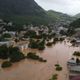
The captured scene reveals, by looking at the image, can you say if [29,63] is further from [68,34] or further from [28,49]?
[68,34]

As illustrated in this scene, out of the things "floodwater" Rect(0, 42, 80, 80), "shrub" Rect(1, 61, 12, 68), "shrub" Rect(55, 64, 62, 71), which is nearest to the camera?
"floodwater" Rect(0, 42, 80, 80)

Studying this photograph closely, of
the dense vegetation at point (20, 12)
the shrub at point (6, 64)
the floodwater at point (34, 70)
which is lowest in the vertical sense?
the floodwater at point (34, 70)

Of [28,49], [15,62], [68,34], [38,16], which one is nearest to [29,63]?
[15,62]

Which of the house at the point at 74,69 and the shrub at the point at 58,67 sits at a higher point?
the house at the point at 74,69

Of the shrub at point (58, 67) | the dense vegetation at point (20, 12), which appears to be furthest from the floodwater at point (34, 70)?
the dense vegetation at point (20, 12)

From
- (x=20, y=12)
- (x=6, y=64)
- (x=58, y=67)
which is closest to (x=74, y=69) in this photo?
Result: (x=58, y=67)

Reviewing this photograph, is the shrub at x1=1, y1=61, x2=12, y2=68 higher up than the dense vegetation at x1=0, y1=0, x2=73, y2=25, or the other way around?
the dense vegetation at x1=0, y1=0, x2=73, y2=25

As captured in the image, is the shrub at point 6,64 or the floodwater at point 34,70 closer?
the floodwater at point 34,70

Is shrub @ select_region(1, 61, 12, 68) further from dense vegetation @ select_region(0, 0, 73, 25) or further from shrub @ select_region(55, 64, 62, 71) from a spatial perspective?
dense vegetation @ select_region(0, 0, 73, 25)

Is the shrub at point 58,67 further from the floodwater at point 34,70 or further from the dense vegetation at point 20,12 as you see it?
the dense vegetation at point 20,12

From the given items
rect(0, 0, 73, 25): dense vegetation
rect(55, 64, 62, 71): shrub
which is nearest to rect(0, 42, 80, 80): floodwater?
rect(55, 64, 62, 71): shrub

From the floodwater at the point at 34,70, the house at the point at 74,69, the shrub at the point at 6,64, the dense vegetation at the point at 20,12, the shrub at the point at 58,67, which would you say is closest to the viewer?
the house at the point at 74,69
